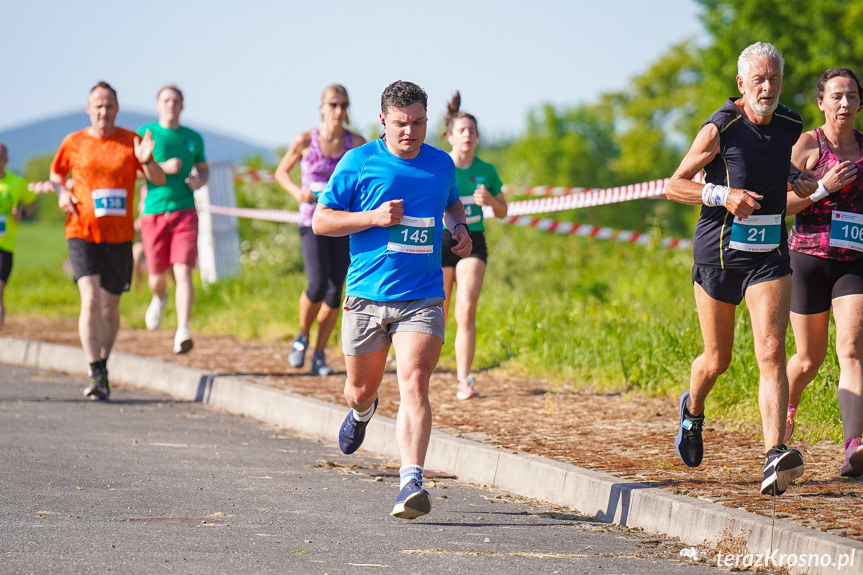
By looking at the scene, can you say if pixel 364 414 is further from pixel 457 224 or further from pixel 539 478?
pixel 457 224

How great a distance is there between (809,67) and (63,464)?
113ft

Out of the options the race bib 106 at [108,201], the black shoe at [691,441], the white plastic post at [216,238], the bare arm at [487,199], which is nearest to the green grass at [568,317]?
the white plastic post at [216,238]

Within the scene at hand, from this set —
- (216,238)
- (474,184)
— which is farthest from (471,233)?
(216,238)

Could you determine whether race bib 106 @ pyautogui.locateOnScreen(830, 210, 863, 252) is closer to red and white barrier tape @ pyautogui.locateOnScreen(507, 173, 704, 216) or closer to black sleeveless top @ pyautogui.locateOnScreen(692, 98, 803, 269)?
black sleeveless top @ pyautogui.locateOnScreen(692, 98, 803, 269)

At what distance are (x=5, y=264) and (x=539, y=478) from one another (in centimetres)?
671

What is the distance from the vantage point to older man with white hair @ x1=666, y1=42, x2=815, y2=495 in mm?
5668

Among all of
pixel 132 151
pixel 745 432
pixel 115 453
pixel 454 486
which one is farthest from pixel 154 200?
pixel 745 432

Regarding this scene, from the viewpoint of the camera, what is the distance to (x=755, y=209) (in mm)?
5656

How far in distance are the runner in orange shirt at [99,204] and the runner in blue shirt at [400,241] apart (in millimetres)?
4047

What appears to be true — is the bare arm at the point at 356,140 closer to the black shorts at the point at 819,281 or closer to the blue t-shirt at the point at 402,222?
the blue t-shirt at the point at 402,222

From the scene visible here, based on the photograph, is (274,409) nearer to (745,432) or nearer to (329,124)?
(329,124)

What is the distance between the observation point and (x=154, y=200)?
10727 millimetres

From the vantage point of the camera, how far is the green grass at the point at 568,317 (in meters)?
8.18

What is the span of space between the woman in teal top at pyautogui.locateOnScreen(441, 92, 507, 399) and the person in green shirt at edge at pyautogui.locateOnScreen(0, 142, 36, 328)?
4516 mm
